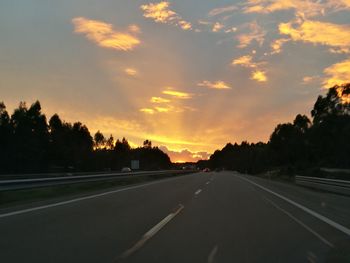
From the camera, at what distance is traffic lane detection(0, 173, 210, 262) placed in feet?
29.2

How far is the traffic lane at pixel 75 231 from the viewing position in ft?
29.2

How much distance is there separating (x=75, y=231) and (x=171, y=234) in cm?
216

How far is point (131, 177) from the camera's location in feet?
156

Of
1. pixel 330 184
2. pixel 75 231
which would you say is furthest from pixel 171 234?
pixel 330 184

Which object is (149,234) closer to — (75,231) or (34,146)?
(75,231)

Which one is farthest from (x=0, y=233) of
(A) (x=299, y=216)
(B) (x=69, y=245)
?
(A) (x=299, y=216)

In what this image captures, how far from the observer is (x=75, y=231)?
38.0 feet

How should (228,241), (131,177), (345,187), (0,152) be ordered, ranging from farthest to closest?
(0,152) < (131,177) < (345,187) < (228,241)

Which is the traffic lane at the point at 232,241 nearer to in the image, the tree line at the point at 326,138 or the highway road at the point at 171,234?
the highway road at the point at 171,234

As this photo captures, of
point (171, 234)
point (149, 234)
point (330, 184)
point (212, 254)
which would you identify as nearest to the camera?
point (212, 254)

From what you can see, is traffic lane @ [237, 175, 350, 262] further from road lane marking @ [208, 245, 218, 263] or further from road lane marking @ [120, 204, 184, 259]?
road lane marking @ [120, 204, 184, 259]

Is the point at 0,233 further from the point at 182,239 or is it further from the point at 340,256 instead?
the point at 340,256

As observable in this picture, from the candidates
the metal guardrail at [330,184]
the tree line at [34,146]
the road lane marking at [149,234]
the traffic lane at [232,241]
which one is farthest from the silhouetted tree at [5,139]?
the traffic lane at [232,241]

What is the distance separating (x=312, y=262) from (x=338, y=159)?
301 feet
